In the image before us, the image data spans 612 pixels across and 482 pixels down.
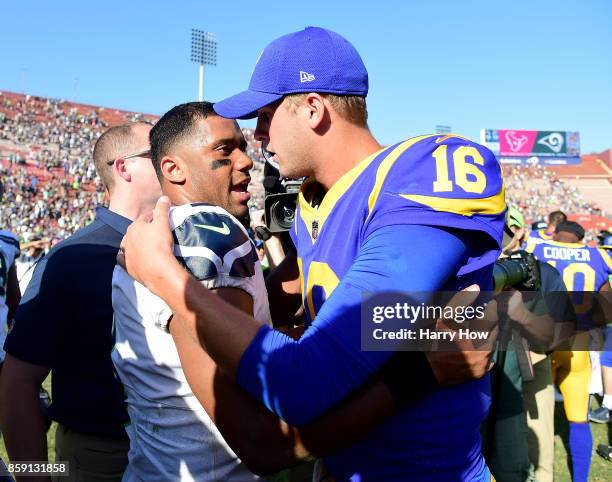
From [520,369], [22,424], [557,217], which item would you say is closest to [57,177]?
[557,217]

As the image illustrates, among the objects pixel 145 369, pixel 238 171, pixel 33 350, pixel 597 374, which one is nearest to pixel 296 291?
pixel 238 171

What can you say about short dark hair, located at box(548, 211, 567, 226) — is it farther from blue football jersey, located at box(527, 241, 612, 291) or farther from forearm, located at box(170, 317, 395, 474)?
forearm, located at box(170, 317, 395, 474)

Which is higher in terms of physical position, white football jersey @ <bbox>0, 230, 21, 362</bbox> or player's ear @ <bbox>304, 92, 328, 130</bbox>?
player's ear @ <bbox>304, 92, 328, 130</bbox>

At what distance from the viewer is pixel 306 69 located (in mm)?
1611

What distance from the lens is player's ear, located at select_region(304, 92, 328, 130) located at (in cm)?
163

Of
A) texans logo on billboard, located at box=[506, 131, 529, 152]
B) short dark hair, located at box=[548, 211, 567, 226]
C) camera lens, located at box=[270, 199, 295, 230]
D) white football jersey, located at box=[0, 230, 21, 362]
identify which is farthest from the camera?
texans logo on billboard, located at box=[506, 131, 529, 152]

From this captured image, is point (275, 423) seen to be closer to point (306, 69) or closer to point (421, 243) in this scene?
point (421, 243)

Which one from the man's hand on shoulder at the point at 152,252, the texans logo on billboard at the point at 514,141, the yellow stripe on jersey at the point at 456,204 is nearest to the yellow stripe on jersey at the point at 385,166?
the yellow stripe on jersey at the point at 456,204

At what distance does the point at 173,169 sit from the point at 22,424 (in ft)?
4.14

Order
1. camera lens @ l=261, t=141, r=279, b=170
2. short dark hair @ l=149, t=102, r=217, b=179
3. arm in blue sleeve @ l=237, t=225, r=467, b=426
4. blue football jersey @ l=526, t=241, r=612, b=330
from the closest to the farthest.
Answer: arm in blue sleeve @ l=237, t=225, r=467, b=426 < camera lens @ l=261, t=141, r=279, b=170 < short dark hair @ l=149, t=102, r=217, b=179 < blue football jersey @ l=526, t=241, r=612, b=330

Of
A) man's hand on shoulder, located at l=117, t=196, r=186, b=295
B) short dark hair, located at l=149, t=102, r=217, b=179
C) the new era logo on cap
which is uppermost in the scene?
the new era logo on cap

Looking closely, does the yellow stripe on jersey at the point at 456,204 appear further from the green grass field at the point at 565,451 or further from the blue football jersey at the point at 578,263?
the blue football jersey at the point at 578,263

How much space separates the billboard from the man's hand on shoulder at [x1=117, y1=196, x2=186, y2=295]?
5932 cm

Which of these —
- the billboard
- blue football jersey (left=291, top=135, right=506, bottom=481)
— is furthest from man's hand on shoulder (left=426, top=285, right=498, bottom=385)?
the billboard
